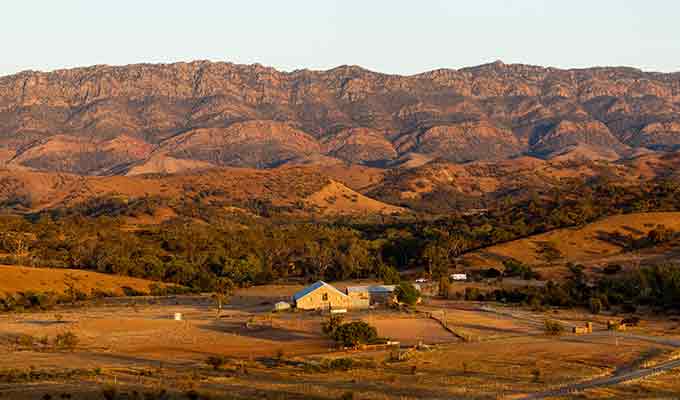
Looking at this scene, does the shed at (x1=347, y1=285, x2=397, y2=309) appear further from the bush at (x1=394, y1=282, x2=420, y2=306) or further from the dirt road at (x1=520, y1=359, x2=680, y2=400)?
the dirt road at (x1=520, y1=359, x2=680, y2=400)

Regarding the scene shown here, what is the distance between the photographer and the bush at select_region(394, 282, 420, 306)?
63812 millimetres

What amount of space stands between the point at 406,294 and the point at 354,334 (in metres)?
18.4

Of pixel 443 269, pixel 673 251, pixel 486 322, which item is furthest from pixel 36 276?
pixel 673 251

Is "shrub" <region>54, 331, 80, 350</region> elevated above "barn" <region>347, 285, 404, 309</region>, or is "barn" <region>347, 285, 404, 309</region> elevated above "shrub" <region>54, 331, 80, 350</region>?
"barn" <region>347, 285, 404, 309</region>

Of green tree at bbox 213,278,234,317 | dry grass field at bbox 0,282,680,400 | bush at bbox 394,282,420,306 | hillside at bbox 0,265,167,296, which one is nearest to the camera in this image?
dry grass field at bbox 0,282,680,400

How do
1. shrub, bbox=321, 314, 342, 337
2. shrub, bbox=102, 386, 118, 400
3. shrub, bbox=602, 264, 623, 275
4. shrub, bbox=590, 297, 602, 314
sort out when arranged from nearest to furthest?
shrub, bbox=102, 386, 118, 400
shrub, bbox=321, 314, 342, 337
shrub, bbox=590, 297, 602, 314
shrub, bbox=602, 264, 623, 275

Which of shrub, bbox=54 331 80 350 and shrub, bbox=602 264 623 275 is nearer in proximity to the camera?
shrub, bbox=54 331 80 350

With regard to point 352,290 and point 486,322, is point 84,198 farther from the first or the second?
point 486,322

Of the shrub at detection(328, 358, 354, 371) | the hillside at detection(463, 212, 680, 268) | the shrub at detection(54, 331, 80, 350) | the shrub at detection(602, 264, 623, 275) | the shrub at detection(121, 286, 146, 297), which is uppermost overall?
the hillside at detection(463, 212, 680, 268)

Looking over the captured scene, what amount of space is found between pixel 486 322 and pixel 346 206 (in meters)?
132

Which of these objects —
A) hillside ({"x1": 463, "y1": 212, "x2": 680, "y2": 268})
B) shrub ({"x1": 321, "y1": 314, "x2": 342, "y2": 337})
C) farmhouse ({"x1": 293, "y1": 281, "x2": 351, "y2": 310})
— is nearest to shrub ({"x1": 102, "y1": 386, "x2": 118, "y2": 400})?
shrub ({"x1": 321, "y1": 314, "x2": 342, "y2": 337})

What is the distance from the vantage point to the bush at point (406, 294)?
63812mm

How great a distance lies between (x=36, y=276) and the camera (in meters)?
79.6

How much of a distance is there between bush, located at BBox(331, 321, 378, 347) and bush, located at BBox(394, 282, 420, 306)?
17.1 m
